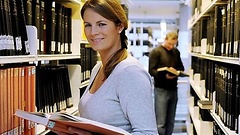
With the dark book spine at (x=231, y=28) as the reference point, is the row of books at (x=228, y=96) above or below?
below

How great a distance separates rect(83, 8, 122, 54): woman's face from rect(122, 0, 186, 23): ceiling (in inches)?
227

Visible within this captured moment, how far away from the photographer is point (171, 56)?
5215mm

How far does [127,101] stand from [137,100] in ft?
0.14

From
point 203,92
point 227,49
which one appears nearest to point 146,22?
point 203,92

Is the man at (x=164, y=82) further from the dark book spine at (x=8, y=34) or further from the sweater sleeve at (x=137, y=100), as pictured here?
the dark book spine at (x=8, y=34)

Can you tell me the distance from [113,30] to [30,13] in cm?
44

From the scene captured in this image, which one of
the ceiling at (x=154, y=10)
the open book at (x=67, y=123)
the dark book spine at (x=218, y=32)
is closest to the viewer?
the open book at (x=67, y=123)

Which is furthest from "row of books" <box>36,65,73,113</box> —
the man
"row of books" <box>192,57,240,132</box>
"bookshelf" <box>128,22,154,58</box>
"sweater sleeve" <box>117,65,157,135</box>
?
"bookshelf" <box>128,22,154,58</box>

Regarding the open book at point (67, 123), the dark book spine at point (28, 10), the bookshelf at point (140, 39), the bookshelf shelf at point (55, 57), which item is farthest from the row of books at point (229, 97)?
the bookshelf at point (140, 39)

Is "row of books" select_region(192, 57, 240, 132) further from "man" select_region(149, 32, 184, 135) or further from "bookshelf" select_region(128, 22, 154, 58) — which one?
"bookshelf" select_region(128, 22, 154, 58)

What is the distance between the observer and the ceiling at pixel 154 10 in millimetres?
9790

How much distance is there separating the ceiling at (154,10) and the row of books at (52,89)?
499 centimetres

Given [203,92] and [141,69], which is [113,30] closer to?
[141,69]

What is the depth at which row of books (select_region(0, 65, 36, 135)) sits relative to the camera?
4.62 ft
